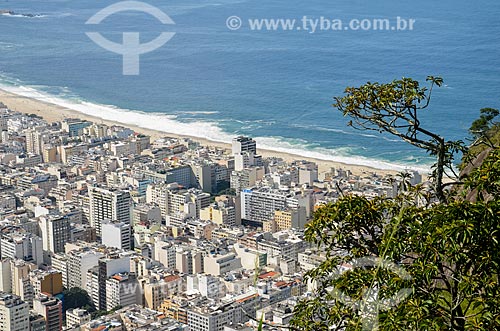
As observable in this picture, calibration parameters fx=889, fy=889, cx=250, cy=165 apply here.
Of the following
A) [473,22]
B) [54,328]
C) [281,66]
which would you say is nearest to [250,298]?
[54,328]

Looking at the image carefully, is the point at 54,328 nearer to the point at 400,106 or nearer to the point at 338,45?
the point at 400,106

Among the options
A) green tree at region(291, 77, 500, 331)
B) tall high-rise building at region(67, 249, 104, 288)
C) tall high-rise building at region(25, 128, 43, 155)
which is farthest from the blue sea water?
green tree at region(291, 77, 500, 331)

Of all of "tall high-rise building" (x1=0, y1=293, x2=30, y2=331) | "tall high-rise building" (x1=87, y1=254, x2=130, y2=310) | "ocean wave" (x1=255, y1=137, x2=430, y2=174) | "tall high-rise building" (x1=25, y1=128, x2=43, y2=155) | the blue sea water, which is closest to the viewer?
"tall high-rise building" (x1=0, y1=293, x2=30, y2=331)

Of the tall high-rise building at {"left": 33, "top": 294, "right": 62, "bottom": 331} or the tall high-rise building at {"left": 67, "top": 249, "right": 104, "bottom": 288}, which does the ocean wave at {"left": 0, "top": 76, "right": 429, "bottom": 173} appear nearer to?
the tall high-rise building at {"left": 67, "top": 249, "right": 104, "bottom": 288}

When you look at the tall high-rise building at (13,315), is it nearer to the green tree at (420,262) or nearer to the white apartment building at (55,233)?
the white apartment building at (55,233)

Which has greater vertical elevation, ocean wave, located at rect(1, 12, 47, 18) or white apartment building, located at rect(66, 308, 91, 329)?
ocean wave, located at rect(1, 12, 47, 18)

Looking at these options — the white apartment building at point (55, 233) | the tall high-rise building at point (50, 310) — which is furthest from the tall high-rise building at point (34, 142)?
the tall high-rise building at point (50, 310)

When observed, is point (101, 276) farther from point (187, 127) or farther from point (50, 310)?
point (187, 127)
